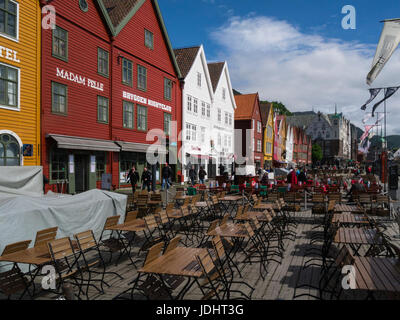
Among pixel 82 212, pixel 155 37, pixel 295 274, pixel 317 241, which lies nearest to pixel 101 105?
pixel 155 37

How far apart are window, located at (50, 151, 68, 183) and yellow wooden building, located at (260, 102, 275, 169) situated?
40932 millimetres

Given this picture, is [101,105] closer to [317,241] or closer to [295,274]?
[317,241]

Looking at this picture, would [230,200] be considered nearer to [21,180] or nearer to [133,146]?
[21,180]

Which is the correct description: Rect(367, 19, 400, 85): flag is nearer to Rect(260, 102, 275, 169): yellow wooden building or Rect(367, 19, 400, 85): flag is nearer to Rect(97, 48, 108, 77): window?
Rect(97, 48, 108, 77): window

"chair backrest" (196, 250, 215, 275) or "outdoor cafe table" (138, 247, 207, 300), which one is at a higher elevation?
"chair backrest" (196, 250, 215, 275)

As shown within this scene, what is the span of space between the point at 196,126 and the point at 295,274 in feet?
93.6

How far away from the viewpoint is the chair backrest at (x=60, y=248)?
539 cm

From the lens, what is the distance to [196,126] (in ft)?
115

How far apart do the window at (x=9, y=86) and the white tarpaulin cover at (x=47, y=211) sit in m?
7.44

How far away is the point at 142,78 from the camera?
1015 inches

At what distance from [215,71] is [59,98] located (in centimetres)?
2647

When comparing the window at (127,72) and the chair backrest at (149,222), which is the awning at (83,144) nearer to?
the window at (127,72)

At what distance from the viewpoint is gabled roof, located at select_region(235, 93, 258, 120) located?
4903cm

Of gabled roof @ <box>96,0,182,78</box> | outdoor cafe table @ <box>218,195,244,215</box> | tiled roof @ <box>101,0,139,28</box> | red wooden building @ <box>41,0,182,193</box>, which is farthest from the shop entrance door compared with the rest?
tiled roof @ <box>101,0,139,28</box>
